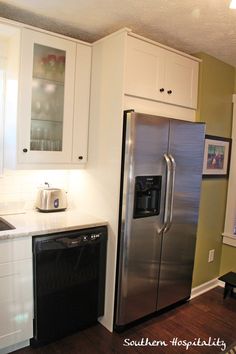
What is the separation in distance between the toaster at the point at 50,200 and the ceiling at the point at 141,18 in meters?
1.37

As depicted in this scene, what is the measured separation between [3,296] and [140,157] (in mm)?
1360

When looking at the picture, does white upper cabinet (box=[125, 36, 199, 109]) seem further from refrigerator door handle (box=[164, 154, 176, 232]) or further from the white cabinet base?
the white cabinet base

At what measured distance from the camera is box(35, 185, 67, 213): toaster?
8.38 feet

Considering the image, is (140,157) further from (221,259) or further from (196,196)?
(221,259)

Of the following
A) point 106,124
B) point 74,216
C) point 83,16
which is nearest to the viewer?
point 83,16

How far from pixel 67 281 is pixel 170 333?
0.97m

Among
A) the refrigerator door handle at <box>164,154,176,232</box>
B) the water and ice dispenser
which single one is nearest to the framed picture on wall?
the refrigerator door handle at <box>164,154,176,232</box>

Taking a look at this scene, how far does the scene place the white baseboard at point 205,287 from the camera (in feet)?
9.78

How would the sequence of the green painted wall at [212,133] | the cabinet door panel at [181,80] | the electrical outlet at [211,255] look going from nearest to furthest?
the cabinet door panel at [181,80] → the green painted wall at [212,133] → the electrical outlet at [211,255]

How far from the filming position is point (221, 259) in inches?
128

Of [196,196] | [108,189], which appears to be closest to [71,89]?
[108,189]

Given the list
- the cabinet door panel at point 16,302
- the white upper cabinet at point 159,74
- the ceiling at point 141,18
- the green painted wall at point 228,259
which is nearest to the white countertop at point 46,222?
the cabinet door panel at point 16,302

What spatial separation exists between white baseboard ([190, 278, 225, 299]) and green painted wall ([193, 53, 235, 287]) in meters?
0.04

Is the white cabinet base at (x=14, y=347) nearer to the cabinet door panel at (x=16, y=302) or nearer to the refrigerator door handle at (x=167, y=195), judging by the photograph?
the cabinet door panel at (x=16, y=302)
